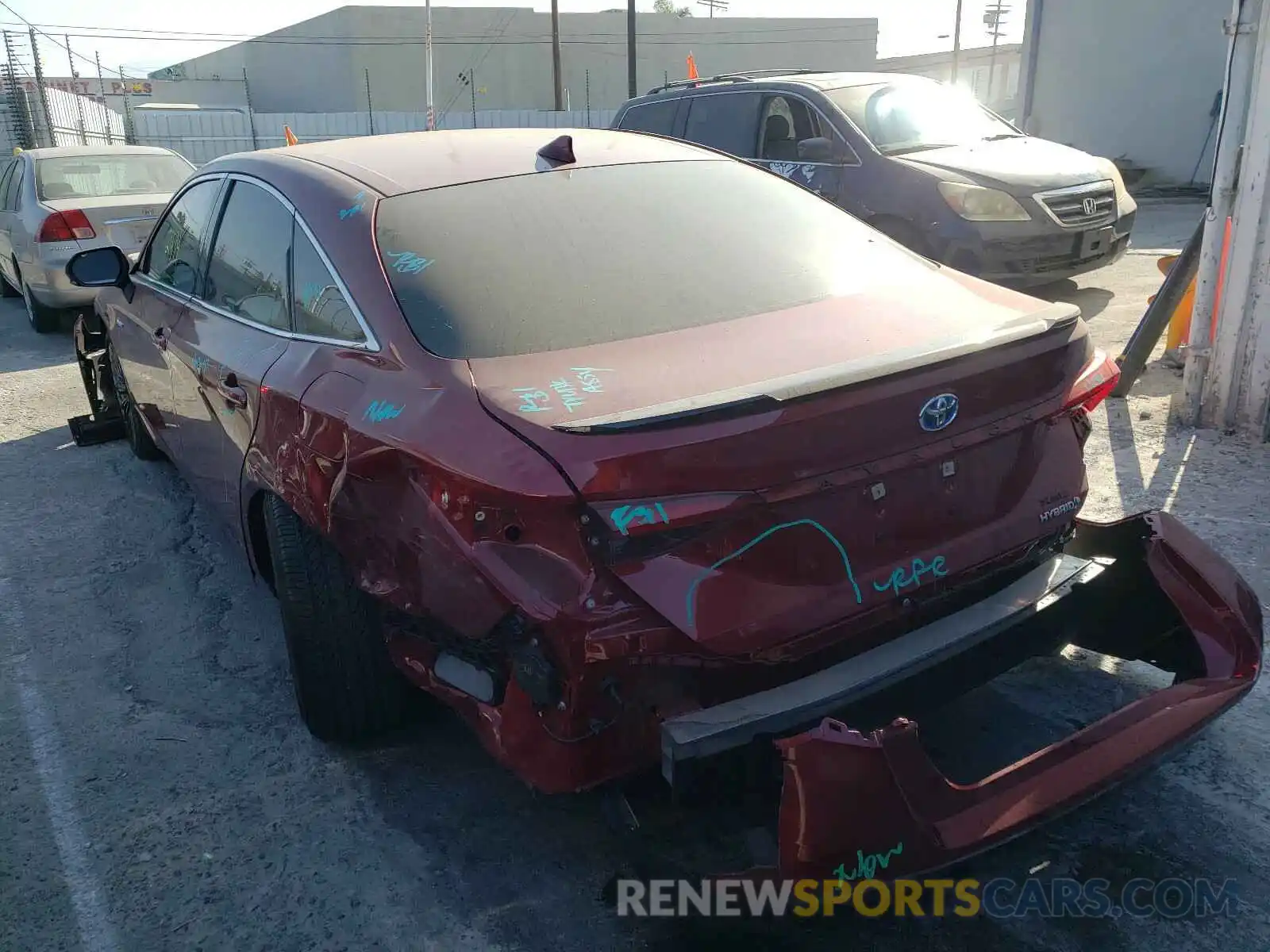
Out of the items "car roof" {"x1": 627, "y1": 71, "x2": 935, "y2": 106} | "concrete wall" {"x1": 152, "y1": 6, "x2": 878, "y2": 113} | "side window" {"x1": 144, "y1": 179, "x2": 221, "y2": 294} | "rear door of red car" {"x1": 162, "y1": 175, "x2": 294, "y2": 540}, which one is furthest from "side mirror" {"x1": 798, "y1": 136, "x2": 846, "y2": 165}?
"concrete wall" {"x1": 152, "y1": 6, "x2": 878, "y2": 113}

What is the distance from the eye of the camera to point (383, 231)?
275cm

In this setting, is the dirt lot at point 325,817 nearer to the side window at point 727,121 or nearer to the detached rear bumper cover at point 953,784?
the detached rear bumper cover at point 953,784

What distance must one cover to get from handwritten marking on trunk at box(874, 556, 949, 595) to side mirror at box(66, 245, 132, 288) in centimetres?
378

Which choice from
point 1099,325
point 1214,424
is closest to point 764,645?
point 1214,424

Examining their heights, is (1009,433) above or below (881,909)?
above

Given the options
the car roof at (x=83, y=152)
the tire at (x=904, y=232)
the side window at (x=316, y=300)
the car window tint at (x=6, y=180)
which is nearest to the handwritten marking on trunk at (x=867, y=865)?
the side window at (x=316, y=300)

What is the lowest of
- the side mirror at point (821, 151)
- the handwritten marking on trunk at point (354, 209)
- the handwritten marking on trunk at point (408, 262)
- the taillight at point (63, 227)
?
the taillight at point (63, 227)

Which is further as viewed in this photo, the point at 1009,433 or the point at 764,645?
the point at 1009,433

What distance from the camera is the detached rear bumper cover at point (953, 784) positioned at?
1.85 metres

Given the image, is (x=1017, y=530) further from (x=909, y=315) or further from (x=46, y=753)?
(x=46, y=753)

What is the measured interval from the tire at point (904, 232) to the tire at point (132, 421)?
5.13m

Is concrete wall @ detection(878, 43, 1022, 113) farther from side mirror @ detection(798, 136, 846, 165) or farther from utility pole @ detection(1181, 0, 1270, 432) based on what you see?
utility pole @ detection(1181, 0, 1270, 432)

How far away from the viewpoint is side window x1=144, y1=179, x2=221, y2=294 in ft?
12.7

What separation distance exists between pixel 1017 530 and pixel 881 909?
93 cm
